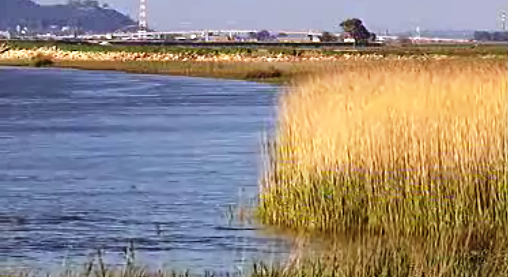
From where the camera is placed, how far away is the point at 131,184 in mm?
18391

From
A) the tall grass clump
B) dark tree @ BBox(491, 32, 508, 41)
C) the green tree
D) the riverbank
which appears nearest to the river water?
the tall grass clump

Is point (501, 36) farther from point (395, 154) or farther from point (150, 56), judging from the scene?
point (395, 154)

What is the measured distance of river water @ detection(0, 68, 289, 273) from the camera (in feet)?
43.7

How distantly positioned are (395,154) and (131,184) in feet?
19.2

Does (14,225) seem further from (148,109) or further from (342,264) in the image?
(148,109)

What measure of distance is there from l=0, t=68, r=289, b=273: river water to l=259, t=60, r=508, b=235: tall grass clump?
2.27 ft

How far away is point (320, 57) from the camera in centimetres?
8131

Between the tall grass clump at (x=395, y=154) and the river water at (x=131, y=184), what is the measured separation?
0.69 metres

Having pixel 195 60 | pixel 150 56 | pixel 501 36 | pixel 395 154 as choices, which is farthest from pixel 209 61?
pixel 395 154

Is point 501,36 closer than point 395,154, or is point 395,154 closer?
point 395,154

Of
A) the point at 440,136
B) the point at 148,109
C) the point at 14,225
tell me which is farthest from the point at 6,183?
the point at 148,109

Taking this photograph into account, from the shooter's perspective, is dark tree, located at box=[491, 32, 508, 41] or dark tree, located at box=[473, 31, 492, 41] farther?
dark tree, located at box=[473, 31, 492, 41]

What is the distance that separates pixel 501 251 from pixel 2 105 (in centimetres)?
3062

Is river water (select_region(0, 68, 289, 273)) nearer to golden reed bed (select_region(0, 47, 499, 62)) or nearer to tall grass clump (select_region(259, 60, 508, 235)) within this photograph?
tall grass clump (select_region(259, 60, 508, 235))
